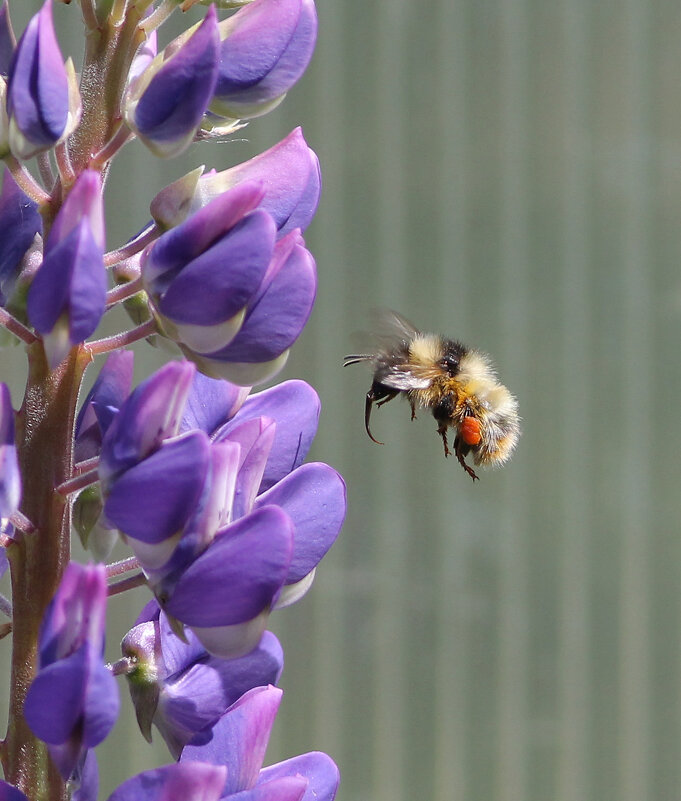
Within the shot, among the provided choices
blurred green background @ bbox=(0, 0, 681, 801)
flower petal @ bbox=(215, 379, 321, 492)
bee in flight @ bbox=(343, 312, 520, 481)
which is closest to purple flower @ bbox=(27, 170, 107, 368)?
flower petal @ bbox=(215, 379, 321, 492)

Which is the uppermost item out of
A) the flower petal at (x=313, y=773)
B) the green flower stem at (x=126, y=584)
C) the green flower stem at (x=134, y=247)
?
the green flower stem at (x=134, y=247)

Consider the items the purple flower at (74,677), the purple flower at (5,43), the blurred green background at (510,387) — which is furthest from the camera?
the blurred green background at (510,387)

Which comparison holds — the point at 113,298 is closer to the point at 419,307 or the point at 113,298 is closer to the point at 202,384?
the point at 202,384

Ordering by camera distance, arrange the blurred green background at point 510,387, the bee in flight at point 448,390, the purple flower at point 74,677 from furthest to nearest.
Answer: the blurred green background at point 510,387, the bee in flight at point 448,390, the purple flower at point 74,677

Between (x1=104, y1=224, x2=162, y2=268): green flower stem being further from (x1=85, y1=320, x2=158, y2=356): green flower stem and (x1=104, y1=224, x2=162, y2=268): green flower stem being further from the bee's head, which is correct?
the bee's head

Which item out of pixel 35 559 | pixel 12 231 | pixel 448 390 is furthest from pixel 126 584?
pixel 448 390

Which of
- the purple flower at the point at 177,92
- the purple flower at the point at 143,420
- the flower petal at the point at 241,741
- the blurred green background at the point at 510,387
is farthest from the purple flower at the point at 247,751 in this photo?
the blurred green background at the point at 510,387

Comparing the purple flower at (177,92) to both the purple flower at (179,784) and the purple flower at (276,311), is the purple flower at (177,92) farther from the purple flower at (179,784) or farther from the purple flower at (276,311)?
the purple flower at (179,784)
